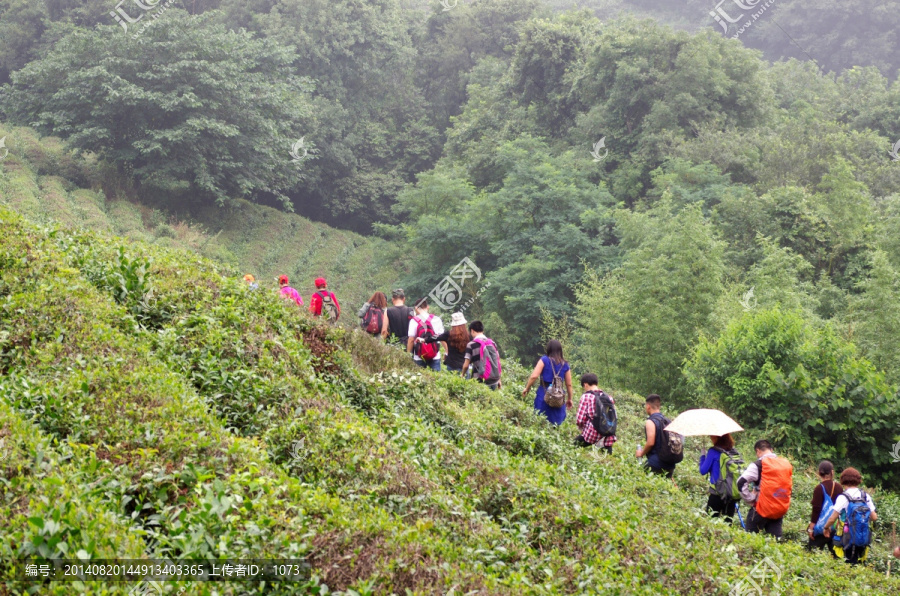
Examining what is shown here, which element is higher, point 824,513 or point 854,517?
point 854,517

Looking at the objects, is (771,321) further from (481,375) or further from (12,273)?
(12,273)

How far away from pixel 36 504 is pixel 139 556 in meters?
0.60

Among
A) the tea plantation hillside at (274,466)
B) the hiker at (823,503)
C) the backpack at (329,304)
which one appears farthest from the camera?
the backpack at (329,304)

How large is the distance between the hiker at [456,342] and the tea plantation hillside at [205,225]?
58.0 feet

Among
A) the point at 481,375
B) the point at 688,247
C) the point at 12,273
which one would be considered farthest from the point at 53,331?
the point at 688,247

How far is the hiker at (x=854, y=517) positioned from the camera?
670cm

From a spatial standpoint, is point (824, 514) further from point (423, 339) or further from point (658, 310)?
point (658, 310)

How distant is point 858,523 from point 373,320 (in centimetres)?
A: 656

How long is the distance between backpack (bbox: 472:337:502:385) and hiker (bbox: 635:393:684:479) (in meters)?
2.33

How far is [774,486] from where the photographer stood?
6.63 meters

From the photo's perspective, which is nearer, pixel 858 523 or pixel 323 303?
pixel 858 523

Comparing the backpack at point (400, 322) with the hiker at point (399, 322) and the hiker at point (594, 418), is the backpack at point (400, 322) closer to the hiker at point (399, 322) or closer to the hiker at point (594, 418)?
the hiker at point (399, 322)

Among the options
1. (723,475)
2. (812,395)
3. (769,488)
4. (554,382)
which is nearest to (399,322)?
(554,382)

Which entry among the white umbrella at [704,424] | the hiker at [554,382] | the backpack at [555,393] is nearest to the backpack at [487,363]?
the hiker at [554,382]
